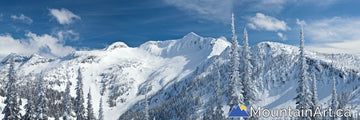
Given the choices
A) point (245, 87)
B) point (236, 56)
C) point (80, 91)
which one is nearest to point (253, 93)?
point (245, 87)

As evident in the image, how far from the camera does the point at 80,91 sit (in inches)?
1891

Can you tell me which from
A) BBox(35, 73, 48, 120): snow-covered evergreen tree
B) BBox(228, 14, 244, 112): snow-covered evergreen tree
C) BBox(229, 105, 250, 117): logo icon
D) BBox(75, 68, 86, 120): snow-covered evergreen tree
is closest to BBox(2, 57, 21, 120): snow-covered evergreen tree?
BBox(35, 73, 48, 120): snow-covered evergreen tree

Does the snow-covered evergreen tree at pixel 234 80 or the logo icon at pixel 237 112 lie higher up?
the snow-covered evergreen tree at pixel 234 80

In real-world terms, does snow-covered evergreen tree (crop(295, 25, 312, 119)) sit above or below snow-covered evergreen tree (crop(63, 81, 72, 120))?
above

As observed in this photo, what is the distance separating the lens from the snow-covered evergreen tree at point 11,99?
40.9 meters

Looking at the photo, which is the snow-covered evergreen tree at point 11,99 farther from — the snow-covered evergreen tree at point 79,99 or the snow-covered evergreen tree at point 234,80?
the snow-covered evergreen tree at point 234,80

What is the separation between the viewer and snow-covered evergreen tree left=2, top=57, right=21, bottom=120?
40.9 metres

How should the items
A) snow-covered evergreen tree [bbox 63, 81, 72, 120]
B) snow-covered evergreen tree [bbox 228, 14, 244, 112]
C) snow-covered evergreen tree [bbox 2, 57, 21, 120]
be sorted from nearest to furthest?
1. snow-covered evergreen tree [bbox 228, 14, 244, 112]
2. snow-covered evergreen tree [bbox 2, 57, 21, 120]
3. snow-covered evergreen tree [bbox 63, 81, 72, 120]

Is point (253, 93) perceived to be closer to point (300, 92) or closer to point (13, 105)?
point (300, 92)

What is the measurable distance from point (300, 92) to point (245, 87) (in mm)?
7596

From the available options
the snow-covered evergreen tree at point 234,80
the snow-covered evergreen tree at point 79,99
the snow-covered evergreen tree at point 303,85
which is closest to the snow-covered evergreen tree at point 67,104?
the snow-covered evergreen tree at point 79,99

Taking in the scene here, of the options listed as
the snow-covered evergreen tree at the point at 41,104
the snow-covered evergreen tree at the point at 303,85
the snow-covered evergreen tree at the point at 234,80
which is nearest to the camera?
the snow-covered evergreen tree at the point at 234,80

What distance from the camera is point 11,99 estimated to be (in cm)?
4150

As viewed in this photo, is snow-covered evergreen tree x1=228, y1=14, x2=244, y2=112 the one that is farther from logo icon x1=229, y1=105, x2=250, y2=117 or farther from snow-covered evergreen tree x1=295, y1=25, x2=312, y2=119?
snow-covered evergreen tree x1=295, y1=25, x2=312, y2=119
